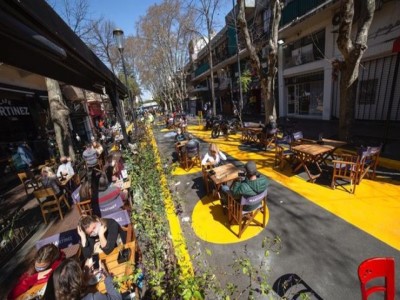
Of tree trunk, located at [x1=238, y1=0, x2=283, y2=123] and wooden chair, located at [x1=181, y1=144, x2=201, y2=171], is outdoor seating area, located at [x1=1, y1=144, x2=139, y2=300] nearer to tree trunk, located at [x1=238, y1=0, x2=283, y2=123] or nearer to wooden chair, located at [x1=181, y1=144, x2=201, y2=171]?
wooden chair, located at [x1=181, y1=144, x2=201, y2=171]

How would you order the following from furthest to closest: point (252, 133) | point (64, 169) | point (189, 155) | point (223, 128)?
point (223, 128) → point (252, 133) → point (189, 155) → point (64, 169)

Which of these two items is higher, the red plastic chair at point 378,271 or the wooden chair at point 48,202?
the red plastic chair at point 378,271

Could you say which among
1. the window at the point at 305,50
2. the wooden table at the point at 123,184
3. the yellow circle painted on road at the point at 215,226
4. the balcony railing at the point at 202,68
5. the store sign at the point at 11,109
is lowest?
the yellow circle painted on road at the point at 215,226

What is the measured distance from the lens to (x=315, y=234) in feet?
12.0

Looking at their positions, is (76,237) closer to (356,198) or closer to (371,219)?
(371,219)

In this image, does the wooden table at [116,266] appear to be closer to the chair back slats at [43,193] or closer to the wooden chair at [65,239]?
the wooden chair at [65,239]

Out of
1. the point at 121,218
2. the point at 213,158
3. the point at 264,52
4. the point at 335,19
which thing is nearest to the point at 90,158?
the point at 213,158

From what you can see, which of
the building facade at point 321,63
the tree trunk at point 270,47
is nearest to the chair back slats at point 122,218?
the building facade at point 321,63

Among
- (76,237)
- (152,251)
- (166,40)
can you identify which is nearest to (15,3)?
(152,251)

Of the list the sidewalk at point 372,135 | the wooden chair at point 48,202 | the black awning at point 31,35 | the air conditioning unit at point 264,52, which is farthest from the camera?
the air conditioning unit at point 264,52

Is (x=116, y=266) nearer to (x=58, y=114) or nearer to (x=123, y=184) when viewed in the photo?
(x=123, y=184)

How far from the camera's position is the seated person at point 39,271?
2.57 meters

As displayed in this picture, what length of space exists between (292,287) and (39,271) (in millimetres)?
3312

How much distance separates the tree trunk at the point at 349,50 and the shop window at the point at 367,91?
17.0ft
